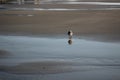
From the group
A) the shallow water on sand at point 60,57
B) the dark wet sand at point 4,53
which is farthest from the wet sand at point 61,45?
the dark wet sand at point 4,53

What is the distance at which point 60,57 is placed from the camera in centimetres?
1224

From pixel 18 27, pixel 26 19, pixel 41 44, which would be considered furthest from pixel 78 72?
pixel 26 19

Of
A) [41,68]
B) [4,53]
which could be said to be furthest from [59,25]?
[41,68]

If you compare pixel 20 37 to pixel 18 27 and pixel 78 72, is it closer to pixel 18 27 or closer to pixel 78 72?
pixel 18 27

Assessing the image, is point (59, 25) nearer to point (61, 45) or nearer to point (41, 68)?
point (61, 45)

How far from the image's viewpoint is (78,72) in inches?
397

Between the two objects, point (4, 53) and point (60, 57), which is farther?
point (4, 53)

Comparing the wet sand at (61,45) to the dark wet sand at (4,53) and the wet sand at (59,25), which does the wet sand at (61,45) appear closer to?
the wet sand at (59,25)

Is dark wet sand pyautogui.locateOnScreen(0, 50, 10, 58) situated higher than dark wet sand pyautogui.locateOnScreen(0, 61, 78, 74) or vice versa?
dark wet sand pyautogui.locateOnScreen(0, 61, 78, 74)

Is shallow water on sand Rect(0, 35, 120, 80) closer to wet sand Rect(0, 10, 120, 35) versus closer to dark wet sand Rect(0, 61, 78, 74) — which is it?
dark wet sand Rect(0, 61, 78, 74)

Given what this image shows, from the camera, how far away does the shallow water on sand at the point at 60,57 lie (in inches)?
388

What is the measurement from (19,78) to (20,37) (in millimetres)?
7579

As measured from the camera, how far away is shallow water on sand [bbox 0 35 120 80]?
9867mm

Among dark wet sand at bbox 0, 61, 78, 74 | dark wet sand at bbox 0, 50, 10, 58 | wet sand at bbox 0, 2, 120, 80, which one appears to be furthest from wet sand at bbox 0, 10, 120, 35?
dark wet sand at bbox 0, 61, 78, 74
